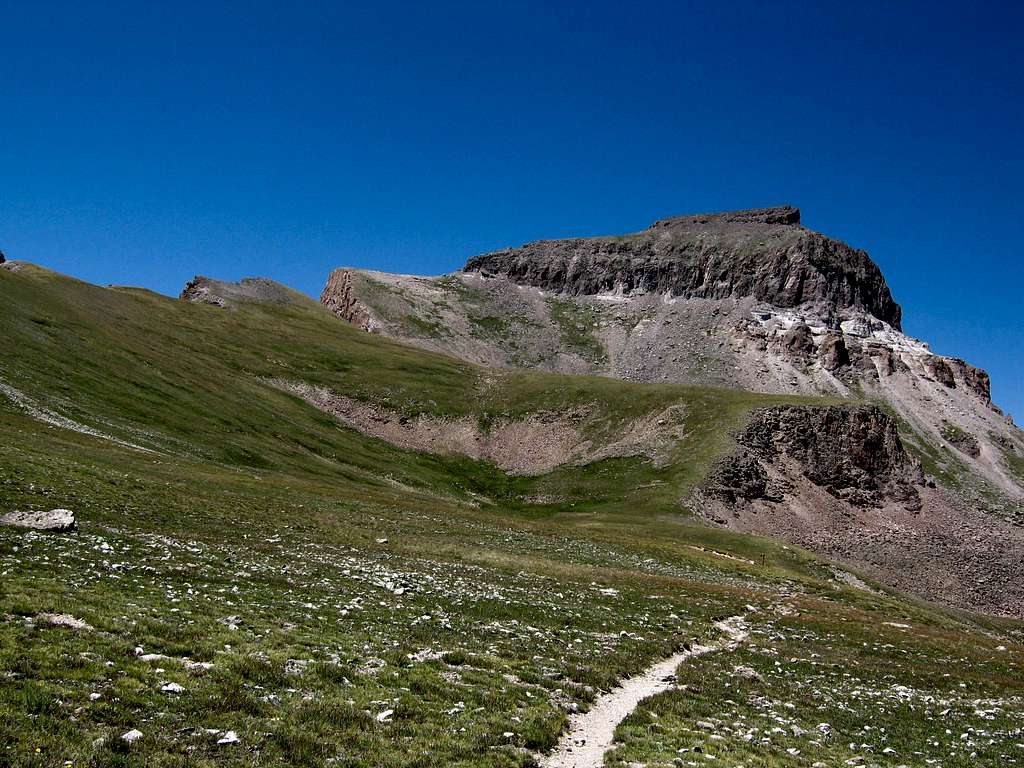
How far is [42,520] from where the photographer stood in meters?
28.3

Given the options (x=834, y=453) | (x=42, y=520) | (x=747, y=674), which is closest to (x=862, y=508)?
(x=834, y=453)

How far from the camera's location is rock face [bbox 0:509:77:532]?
91.1 feet

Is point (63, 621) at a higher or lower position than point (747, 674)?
higher

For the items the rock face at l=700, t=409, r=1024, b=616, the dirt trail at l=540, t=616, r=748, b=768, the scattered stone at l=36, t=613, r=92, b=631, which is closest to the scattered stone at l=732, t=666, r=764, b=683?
the dirt trail at l=540, t=616, r=748, b=768

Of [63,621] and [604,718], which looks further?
[604,718]

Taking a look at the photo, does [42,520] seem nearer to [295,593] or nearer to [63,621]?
[295,593]

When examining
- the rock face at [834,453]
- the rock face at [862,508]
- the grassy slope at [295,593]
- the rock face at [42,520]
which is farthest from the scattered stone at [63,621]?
the rock face at [834,453]

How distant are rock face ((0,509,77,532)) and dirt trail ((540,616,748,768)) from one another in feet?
76.8

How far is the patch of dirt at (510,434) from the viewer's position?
4879 inches

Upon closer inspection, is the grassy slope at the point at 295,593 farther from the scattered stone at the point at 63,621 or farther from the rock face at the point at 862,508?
the rock face at the point at 862,508

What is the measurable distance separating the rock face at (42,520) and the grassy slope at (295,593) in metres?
1.18

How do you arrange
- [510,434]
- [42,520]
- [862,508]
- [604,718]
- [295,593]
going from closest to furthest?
[604,718] → [295,593] → [42,520] → [862,508] → [510,434]

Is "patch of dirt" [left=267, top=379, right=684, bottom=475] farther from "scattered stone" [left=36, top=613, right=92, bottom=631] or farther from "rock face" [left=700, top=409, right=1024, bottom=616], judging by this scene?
"scattered stone" [left=36, top=613, right=92, bottom=631]

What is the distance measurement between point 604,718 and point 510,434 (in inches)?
4750
